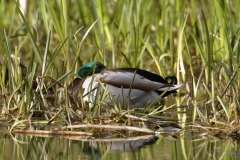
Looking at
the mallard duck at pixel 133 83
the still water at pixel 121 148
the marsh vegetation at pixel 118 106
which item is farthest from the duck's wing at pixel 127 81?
the still water at pixel 121 148

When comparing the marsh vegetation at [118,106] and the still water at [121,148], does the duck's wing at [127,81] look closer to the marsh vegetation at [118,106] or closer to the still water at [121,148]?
the marsh vegetation at [118,106]

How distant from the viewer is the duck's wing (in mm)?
6640

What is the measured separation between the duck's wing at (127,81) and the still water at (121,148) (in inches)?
68.2

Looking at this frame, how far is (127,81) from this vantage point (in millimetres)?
6668

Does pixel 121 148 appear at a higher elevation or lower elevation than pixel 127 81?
lower

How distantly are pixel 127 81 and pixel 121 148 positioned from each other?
2246 mm

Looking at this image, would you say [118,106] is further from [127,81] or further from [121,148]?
[121,148]

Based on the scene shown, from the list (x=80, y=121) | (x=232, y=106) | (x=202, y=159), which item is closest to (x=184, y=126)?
(x=232, y=106)

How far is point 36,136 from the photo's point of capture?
504 cm

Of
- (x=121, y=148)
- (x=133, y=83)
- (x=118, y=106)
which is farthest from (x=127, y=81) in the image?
(x=121, y=148)

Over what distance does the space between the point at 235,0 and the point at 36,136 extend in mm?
2181

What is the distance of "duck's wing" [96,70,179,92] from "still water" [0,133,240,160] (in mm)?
1732

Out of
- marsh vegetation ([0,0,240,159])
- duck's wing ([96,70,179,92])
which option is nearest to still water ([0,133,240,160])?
marsh vegetation ([0,0,240,159])

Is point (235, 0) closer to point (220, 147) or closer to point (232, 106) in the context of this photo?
point (232, 106)
